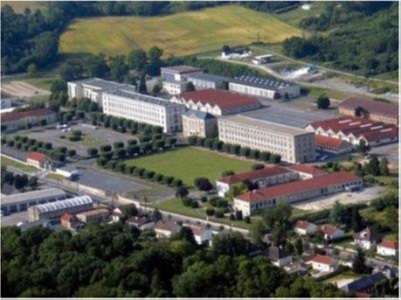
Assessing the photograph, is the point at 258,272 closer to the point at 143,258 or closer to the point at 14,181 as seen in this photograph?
the point at 143,258

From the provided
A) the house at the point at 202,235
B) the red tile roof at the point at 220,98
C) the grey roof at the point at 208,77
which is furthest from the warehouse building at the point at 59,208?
the grey roof at the point at 208,77

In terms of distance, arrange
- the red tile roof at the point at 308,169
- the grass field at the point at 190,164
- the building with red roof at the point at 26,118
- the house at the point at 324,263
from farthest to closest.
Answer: the building with red roof at the point at 26,118 → the grass field at the point at 190,164 → the red tile roof at the point at 308,169 → the house at the point at 324,263

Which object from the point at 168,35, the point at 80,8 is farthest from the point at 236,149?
the point at 80,8

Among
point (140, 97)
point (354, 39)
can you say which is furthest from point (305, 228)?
point (354, 39)

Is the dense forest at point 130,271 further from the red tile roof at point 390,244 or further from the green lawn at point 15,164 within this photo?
the green lawn at point 15,164

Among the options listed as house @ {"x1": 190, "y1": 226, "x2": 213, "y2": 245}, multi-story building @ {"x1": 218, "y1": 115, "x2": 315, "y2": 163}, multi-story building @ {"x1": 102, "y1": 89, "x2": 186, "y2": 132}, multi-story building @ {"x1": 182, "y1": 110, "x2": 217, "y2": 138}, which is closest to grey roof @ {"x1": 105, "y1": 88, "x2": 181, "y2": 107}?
multi-story building @ {"x1": 102, "y1": 89, "x2": 186, "y2": 132}

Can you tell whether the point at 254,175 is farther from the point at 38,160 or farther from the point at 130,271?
the point at 130,271

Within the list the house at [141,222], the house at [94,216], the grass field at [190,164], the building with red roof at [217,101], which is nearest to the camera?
the house at [141,222]
